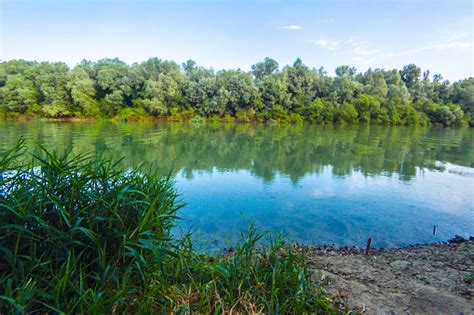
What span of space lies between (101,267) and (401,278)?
3370 millimetres

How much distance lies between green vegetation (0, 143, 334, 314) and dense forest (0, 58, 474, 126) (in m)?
37.0

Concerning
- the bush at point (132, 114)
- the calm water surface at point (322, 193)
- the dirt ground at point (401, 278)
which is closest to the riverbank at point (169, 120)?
the bush at point (132, 114)

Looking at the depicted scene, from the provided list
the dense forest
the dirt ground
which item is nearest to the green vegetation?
the dirt ground

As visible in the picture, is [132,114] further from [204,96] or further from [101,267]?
[101,267]

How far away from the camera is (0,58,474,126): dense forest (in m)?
35.9

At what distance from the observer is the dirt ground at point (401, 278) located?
2400 millimetres

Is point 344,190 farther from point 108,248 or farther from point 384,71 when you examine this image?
point 384,71

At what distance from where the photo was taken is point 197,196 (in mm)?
7590

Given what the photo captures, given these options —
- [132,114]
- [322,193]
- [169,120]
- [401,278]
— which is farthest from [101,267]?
[169,120]

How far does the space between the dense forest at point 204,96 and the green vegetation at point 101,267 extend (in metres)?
37.0

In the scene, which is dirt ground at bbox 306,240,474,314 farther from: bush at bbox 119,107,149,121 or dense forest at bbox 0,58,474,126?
bush at bbox 119,107,149,121

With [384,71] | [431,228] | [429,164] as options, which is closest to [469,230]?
[431,228]

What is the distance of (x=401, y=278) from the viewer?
3.15 m

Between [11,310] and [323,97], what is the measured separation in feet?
158
